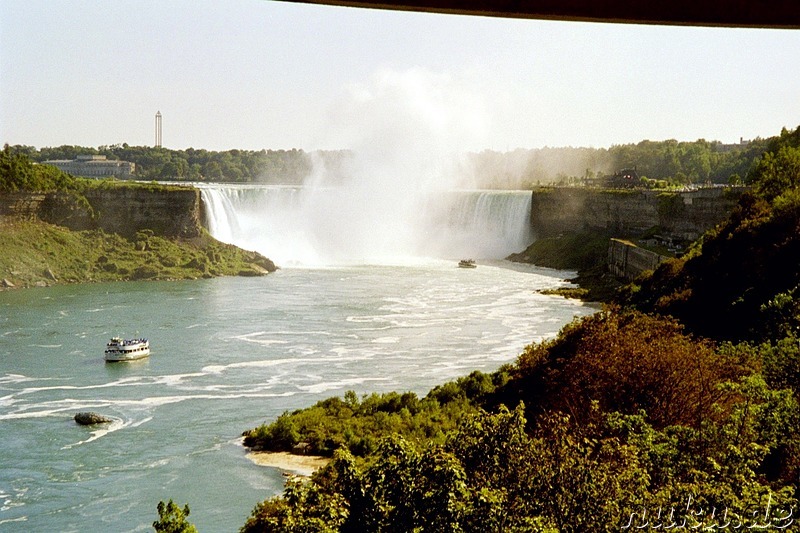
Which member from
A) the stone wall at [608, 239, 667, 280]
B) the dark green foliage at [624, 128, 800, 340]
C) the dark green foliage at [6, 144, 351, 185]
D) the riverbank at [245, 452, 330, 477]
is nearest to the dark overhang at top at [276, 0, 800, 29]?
the dark green foliage at [624, 128, 800, 340]

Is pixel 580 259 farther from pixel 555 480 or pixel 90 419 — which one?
pixel 555 480

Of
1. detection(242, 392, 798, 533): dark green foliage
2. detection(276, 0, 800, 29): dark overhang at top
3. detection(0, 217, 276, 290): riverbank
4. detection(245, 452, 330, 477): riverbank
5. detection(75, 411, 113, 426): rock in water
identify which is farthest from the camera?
detection(0, 217, 276, 290): riverbank

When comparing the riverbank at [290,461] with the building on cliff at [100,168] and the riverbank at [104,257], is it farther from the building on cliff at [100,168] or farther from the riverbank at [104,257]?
the building on cliff at [100,168]

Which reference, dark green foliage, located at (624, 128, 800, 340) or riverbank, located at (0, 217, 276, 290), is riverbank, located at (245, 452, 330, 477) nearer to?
dark green foliage, located at (624, 128, 800, 340)

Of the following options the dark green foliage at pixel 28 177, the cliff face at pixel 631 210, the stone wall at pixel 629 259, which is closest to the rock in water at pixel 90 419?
the stone wall at pixel 629 259

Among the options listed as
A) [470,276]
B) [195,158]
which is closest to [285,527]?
[470,276]

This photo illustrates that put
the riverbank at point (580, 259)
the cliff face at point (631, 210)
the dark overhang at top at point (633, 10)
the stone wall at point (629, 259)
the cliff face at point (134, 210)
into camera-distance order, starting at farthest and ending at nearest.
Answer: the cliff face at point (134, 210)
the cliff face at point (631, 210)
the riverbank at point (580, 259)
the stone wall at point (629, 259)
the dark overhang at top at point (633, 10)

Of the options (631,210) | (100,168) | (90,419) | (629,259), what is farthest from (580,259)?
(100,168)
